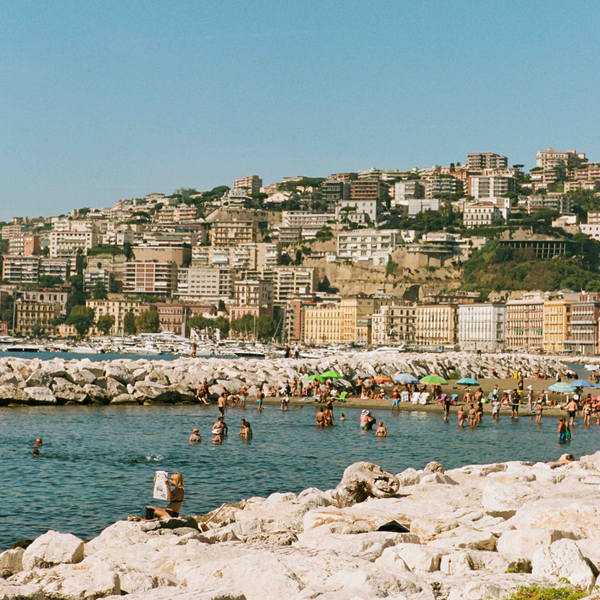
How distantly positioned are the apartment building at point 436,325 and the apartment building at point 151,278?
55.7 metres

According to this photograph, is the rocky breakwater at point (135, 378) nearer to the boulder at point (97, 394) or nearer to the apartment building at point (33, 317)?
the boulder at point (97, 394)

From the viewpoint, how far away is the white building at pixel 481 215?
185 meters

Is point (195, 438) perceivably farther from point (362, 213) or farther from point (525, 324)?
point (362, 213)

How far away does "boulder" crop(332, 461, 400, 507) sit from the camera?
14423mm

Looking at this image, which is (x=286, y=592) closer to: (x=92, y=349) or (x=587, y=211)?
(x=92, y=349)

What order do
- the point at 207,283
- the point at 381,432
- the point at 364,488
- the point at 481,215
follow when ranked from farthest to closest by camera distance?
the point at 481,215
the point at 207,283
the point at 381,432
the point at 364,488

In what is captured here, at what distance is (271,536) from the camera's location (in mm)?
11219

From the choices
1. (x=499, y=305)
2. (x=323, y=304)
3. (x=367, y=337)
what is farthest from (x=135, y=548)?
(x=323, y=304)

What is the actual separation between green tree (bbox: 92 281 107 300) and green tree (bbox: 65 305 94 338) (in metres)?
10.3

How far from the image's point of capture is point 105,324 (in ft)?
542

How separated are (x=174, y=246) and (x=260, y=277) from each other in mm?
25970

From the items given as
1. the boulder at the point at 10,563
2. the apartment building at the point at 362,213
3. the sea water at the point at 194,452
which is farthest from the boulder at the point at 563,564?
the apartment building at the point at 362,213

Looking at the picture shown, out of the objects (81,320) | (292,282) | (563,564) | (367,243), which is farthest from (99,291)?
(563,564)

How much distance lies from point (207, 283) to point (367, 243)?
92.9 ft
